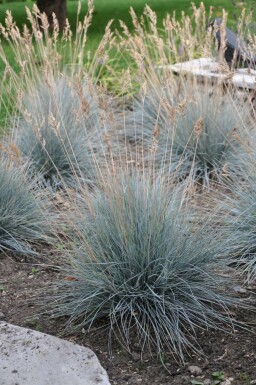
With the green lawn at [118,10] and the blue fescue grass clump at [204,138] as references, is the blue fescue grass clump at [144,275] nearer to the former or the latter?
the blue fescue grass clump at [204,138]

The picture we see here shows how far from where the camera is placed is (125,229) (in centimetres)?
350

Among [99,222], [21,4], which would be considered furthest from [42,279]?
[21,4]

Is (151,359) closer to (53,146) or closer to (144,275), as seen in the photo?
(144,275)

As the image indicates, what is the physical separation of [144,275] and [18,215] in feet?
4.21

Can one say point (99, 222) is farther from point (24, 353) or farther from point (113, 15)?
point (113, 15)

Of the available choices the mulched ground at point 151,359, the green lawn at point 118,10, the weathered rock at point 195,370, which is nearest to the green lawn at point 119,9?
the green lawn at point 118,10

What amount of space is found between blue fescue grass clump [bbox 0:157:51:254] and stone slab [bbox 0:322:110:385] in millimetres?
1134

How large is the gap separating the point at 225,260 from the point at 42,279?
3.40 ft

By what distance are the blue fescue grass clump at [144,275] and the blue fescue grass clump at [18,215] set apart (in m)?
0.84

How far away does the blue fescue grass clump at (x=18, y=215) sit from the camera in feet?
14.6

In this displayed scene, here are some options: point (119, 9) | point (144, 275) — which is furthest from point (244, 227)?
point (119, 9)

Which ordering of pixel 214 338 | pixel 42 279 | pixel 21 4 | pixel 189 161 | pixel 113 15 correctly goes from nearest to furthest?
pixel 214 338
pixel 42 279
pixel 189 161
pixel 113 15
pixel 21 4

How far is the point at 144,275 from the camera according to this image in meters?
3.53

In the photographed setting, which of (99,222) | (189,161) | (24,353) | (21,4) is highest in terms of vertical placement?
(99,222)
